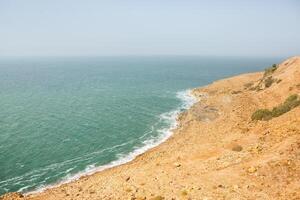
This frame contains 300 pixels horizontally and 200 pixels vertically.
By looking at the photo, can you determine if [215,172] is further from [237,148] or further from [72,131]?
[72,131]

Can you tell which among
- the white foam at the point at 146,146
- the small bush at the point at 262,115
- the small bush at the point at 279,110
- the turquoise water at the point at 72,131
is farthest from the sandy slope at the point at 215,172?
the turquoise water at the point at 72,131

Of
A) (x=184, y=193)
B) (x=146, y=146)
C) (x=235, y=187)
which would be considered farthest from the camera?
(x=146, y=146)

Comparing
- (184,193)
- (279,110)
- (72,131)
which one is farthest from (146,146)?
(184,193)

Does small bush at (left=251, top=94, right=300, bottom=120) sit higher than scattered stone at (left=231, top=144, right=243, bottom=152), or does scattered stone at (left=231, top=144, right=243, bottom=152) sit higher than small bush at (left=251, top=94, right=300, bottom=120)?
small bush at (left=251, top=94, right=300, bottom=120)

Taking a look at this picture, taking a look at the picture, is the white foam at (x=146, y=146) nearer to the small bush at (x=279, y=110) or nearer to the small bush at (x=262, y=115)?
the small bush at (x=262, y=115)

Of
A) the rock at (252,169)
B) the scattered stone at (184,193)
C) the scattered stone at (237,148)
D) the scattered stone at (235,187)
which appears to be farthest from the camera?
the scattered stone at (237,148)

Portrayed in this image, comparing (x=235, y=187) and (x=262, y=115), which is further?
(x=262, y=115)

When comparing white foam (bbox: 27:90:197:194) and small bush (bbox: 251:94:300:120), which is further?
small bush (bbox: 251:94:300:120)

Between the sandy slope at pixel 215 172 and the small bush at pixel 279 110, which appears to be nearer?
the sandy slope at pixel 215 172

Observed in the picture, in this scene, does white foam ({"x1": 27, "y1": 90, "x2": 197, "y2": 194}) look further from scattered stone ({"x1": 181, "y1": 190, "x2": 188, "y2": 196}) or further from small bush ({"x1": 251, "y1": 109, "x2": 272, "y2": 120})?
scattered stone ({"x1": 181, "y1": 190, "x2": 188, "y2": 196})

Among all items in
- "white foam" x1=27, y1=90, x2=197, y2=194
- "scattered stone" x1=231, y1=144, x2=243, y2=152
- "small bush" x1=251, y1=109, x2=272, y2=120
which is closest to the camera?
"scattered stone" x1=231, y1=144, x2=243, y2=152

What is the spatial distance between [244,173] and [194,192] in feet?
18.1

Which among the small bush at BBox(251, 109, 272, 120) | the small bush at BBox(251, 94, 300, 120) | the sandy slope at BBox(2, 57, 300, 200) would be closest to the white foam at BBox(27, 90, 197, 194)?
the sandy slope at BBox(2, 57, 300, 200)

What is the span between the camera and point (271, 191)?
962 inches
